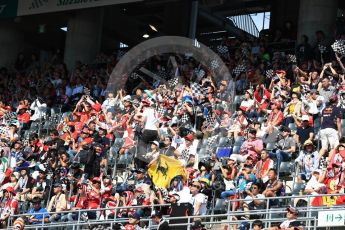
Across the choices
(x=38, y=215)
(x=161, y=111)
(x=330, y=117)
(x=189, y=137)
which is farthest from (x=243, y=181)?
(x=38, y=215)

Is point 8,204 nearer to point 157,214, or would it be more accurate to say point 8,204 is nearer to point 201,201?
point 157,214

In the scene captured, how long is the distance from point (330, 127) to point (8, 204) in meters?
8.17

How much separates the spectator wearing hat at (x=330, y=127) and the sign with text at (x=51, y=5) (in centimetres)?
1218

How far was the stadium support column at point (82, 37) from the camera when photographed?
3638 centimetres

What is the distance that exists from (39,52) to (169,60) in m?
15.6

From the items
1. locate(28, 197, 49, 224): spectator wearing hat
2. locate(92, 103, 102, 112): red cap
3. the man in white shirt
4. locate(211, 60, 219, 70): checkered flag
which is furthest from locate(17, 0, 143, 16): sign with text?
the man in white shirt

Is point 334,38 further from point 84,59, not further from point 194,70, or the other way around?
point 84,59

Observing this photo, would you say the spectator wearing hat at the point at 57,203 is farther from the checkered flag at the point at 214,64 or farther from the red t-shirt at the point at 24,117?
the red t-shirt at the point at 24,117

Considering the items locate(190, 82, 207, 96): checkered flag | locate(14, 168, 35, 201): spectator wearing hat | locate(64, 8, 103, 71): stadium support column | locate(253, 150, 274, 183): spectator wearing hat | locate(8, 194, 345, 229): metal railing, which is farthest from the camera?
locate(64, 8, 103, 71): stadium support column

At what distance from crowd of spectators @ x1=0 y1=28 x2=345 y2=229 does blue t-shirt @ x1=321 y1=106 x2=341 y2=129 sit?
25 mm

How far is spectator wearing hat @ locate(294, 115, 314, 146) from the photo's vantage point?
23.3 metres

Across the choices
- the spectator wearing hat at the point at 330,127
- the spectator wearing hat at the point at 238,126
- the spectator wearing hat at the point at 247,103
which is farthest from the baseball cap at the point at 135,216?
the spectator wearing hat at the point at 247,103

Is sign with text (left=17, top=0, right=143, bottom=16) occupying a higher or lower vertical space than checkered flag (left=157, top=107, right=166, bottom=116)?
higher

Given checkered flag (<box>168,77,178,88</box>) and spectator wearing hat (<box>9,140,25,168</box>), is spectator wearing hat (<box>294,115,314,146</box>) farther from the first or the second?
spectator wearing hat (<box>9,140,25,168</box>)
